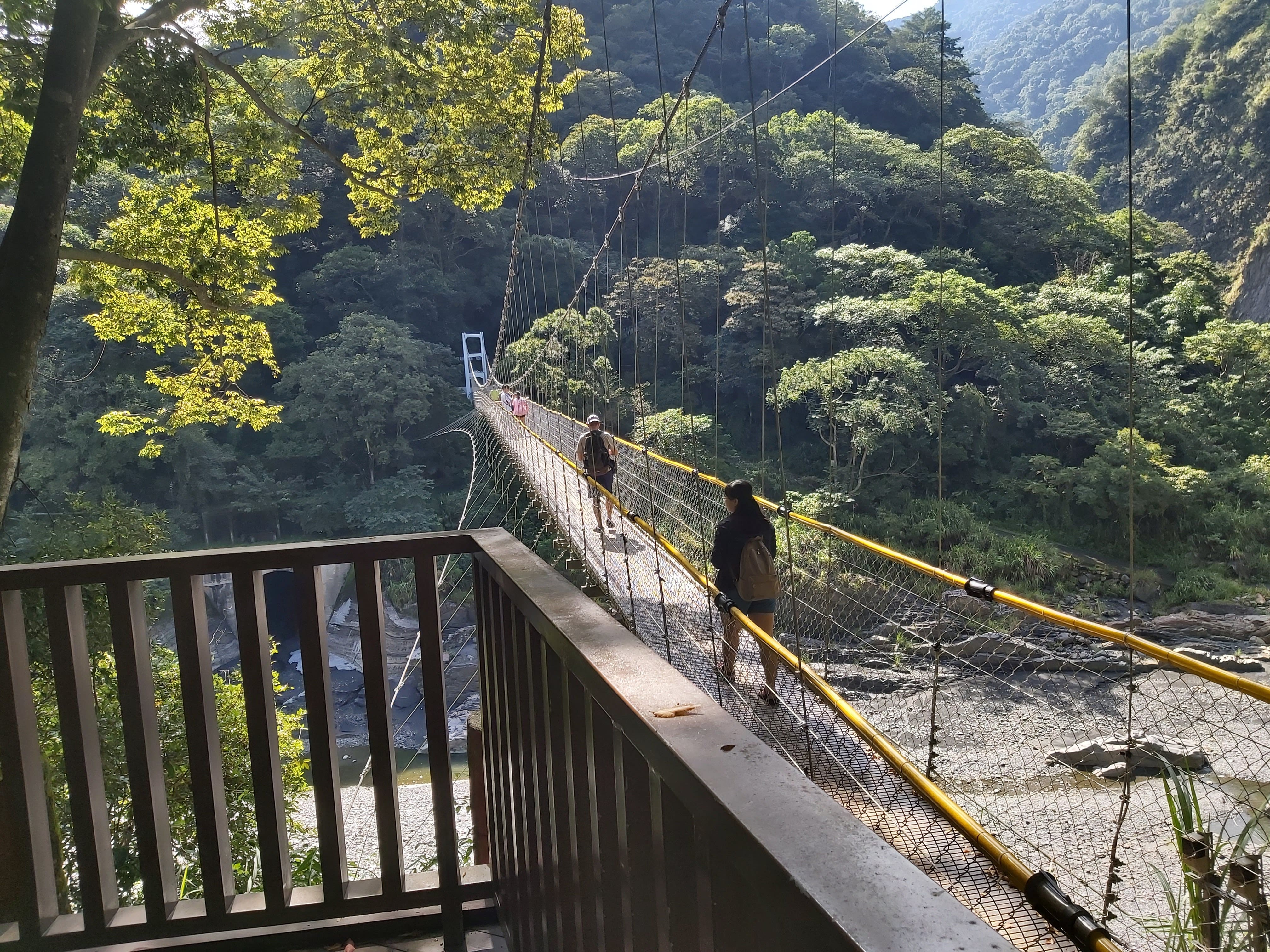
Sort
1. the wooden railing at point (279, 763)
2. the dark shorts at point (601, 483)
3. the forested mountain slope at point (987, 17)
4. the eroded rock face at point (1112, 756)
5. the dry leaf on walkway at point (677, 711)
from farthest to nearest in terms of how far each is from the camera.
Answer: the forested mountain slope at point (987, 17) < the eroded rock face at point (1112, 756) < the dark shorts at point (601, 483) < the wooden railing at point (279, 763) < the dry leaf on walkway at point (677, 711)

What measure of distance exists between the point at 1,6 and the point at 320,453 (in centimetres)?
1653

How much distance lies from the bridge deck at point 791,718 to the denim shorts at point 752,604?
0.40 feet

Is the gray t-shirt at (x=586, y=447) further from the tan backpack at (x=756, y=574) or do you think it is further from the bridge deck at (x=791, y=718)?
the tan backpack at (x=756, y=574)

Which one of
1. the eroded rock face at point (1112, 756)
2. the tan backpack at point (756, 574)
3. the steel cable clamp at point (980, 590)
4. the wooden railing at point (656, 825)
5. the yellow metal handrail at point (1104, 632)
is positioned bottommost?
the eroded rock face at point (1112, 756)

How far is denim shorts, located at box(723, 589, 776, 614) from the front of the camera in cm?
286

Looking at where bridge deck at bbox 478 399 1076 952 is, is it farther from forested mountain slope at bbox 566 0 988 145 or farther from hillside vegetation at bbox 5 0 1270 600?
forested mountain slope at bbox 566 0 988 145

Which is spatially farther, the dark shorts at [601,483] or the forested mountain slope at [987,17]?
the forested mountain slope at [987,17]

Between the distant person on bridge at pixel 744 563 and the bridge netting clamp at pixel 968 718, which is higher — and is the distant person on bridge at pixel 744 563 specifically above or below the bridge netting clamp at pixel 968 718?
above

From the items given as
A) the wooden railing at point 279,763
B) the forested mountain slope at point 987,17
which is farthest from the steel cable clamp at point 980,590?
the forested mountain slope at point 987,17

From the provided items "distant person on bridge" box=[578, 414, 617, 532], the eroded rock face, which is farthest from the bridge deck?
the eroded rock face

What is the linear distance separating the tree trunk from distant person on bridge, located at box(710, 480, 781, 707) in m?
2.13

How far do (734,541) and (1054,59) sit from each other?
156 feet

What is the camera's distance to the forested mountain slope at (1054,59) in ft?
110

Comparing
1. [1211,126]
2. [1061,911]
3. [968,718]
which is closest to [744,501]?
[1061,911]
